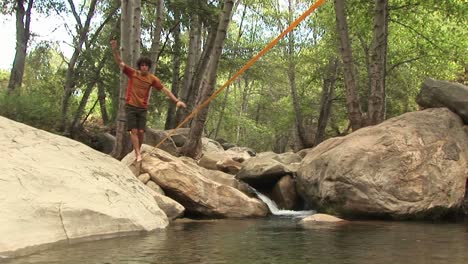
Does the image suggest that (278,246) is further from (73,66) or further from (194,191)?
(73,66)

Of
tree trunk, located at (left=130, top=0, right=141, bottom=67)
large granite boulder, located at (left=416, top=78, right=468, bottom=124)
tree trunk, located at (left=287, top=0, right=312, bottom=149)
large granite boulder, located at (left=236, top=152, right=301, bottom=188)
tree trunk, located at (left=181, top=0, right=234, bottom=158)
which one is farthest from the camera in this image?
tree trunk, located at (left=287, top=0, right=312, bottom=149)

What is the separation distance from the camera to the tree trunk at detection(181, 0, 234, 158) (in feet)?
34.0

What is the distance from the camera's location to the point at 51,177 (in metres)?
5.30

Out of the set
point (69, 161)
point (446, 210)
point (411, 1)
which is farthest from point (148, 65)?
point (411, 1)

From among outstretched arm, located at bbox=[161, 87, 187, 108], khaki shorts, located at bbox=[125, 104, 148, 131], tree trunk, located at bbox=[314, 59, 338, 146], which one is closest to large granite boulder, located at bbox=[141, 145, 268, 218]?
khaki shorts, located at bbox=[125, 104, 148, 131]

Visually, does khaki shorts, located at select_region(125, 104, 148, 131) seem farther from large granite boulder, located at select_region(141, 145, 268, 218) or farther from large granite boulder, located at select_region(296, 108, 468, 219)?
large granite boulder, located at select_region(296, 108, 468, 219)

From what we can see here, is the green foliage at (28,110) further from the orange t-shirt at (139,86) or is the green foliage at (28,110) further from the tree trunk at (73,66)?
the orange t-shirt at (139,86)

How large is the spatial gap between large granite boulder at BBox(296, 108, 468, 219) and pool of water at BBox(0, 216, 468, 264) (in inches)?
27.1

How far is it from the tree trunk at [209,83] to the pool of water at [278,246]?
4.42 metres

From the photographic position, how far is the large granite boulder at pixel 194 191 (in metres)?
7.84

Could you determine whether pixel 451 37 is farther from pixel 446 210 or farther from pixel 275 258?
pixel 275 258

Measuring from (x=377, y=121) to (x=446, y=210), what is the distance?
3819 millimetres

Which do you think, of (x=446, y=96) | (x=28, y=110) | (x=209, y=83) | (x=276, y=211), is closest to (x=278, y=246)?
(x=276, y=211)

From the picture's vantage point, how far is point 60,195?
5.05 meters
